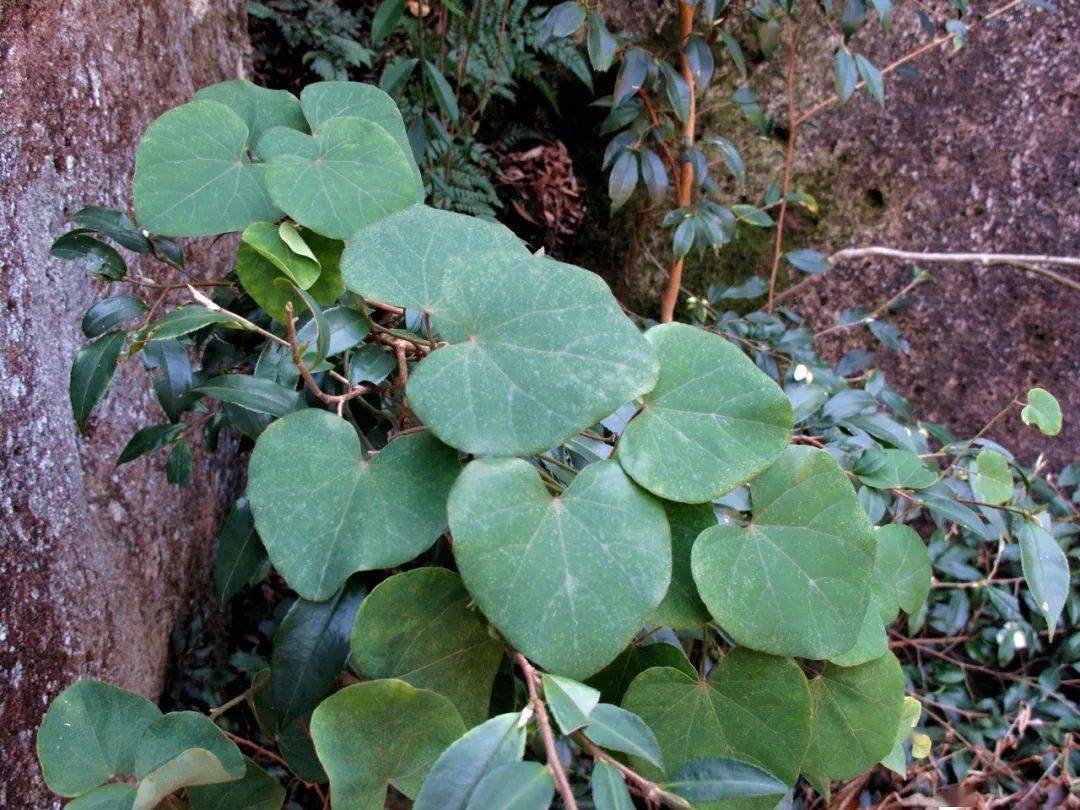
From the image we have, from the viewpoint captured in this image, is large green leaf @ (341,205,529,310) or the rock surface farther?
the rock surface

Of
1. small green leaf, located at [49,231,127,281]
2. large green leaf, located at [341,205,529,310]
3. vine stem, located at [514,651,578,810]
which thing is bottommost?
vine stem, located at [514,651,578,810]

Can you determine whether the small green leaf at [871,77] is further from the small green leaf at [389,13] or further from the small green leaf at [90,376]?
the small green leaf at [90,376]

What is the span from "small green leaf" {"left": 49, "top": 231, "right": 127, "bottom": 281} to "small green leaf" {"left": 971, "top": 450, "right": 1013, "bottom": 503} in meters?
1.16

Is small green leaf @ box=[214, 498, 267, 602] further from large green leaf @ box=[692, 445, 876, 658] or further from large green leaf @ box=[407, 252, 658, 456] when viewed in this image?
large green leaf @ box=[692, 445, 876, 658]

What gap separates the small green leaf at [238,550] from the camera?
2.65 ft

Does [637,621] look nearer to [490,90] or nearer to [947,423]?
[947,423]

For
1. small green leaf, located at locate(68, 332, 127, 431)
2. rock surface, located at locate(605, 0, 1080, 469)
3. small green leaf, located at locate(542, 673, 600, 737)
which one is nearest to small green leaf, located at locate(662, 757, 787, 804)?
small green leaf, located at locate(542, 673, 600, 737)

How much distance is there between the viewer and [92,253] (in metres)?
0.84

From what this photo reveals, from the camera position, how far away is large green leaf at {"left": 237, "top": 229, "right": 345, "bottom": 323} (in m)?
0.63

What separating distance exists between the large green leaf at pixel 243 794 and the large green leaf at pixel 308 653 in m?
0.05

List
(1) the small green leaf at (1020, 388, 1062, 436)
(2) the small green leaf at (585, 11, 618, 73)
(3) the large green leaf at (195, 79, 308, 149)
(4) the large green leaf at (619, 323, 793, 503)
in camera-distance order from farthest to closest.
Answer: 1. (2) the small green leaf at (585, 11, 618, 73)
2. (1) the small green leaf at (1020, 388, 1062, 436)
3. (3) the large green leaf at (195, 79, 308, 149)
4. (4) the large green leaf at (619, 323, 793, 503)

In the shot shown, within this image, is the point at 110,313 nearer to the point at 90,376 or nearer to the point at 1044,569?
the point at 90,376

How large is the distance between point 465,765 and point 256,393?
0.37m

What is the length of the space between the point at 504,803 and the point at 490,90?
220 cm
